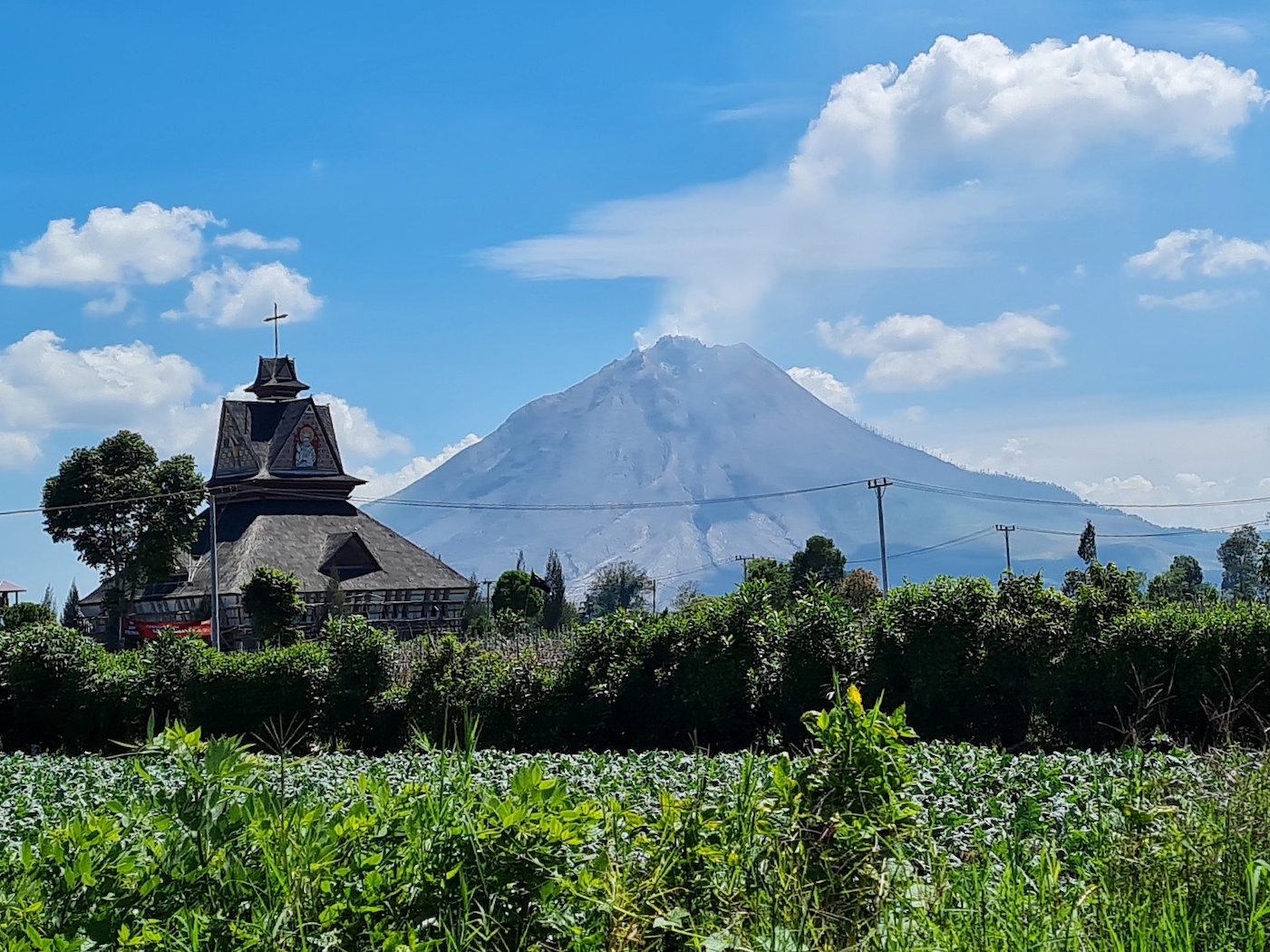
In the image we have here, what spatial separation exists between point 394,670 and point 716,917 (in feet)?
44.9

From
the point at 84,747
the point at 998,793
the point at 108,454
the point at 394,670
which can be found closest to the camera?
the point at 998,793

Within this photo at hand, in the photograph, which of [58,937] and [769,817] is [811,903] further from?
[58,937]

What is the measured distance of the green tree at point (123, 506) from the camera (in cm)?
4834

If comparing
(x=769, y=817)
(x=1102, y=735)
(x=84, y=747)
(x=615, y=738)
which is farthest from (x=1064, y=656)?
(x=84, y=747)

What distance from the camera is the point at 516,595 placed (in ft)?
174

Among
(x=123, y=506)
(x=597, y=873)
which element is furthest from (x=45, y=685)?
(x=123, y=506)

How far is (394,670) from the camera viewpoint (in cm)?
1692

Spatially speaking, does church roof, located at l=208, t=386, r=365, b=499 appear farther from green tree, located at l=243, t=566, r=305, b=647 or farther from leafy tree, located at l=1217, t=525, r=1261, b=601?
leafy tree, located at l=1217, t=525, r=1261, b=601

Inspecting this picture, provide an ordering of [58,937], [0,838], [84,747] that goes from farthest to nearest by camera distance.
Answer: [84,747] < [0,838] < [58,937]

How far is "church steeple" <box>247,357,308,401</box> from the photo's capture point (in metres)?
64.3

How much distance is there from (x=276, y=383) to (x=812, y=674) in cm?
5592

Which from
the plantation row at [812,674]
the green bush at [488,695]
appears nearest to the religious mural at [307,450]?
the plantation row at [812,674]

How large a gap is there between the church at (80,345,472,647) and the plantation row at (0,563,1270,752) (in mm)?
31452

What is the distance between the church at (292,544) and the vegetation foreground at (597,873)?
144 feet
